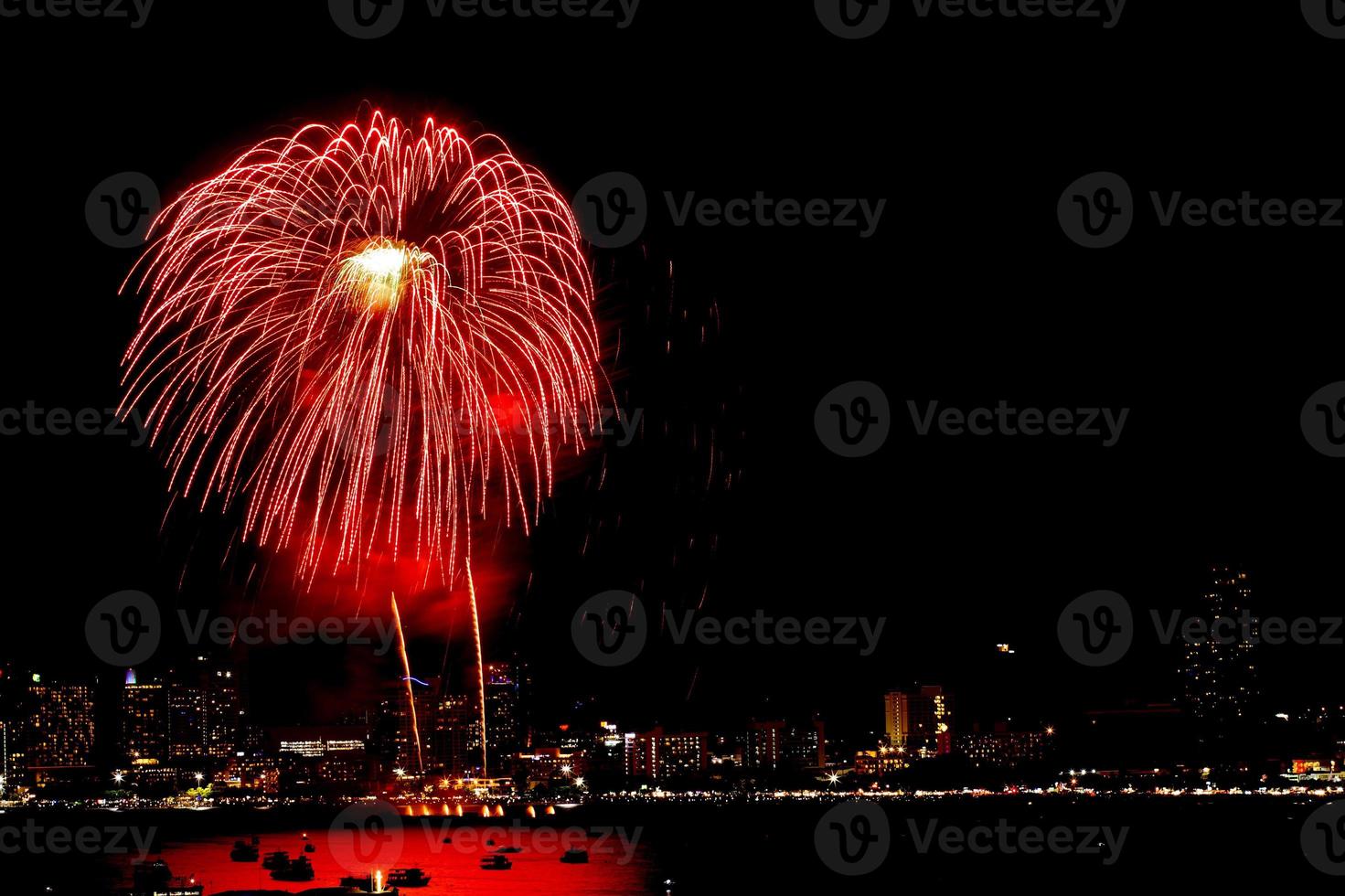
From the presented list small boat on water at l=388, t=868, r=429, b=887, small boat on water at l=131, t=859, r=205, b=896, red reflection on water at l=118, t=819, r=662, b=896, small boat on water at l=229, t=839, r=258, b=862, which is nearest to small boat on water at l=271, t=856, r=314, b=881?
red reflection on water at l=118, t=819, r=662, b=896

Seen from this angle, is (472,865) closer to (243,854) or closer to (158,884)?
(243,854)

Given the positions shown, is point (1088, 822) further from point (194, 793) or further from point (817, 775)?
point (194, 793)

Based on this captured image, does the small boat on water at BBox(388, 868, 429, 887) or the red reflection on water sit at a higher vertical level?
the small boat on water at BBox(388, 868, 429, 887)

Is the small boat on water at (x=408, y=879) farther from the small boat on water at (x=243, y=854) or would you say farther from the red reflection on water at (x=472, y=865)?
the small boat on water at (x=243, y=854)

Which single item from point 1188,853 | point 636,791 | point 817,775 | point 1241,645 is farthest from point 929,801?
point 1188,853

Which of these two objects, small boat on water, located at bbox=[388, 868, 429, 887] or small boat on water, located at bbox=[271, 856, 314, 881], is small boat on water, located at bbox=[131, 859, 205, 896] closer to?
small boat on water, located at bbox=[388, 868, 429, 887]

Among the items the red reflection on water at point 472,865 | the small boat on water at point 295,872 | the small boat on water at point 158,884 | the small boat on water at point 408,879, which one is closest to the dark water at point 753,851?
the red reflection on water at point 472,865
